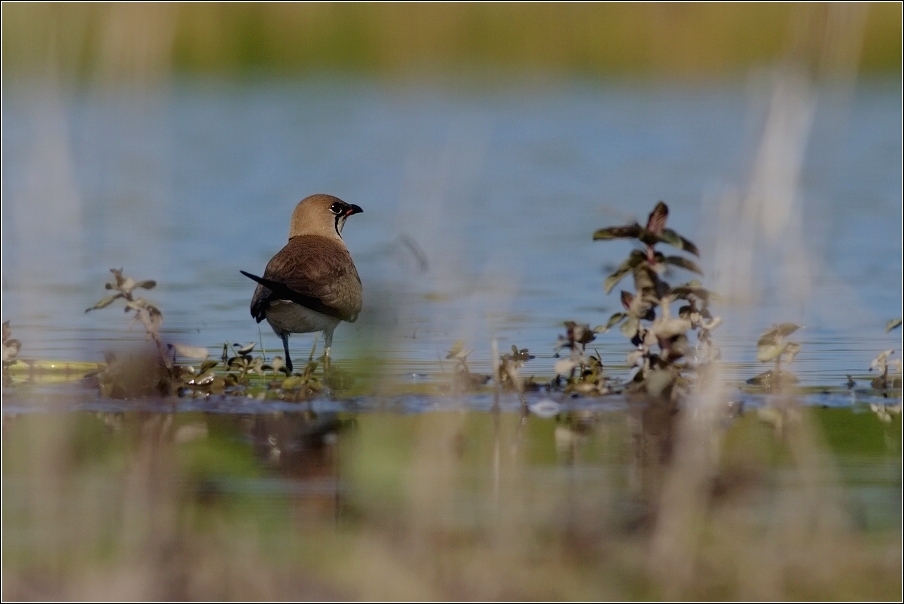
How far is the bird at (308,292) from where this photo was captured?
7.17 m

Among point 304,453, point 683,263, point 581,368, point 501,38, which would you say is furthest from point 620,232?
point 501,38

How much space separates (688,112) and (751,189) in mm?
19083

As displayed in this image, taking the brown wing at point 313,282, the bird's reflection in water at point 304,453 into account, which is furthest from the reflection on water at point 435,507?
the brown wing at point 313,282

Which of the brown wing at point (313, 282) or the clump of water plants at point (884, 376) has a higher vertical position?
the brown wing at point (313, 282)

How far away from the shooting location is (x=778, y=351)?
254 inches

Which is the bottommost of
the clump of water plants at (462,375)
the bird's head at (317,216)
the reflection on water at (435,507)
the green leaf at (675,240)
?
the reflection on water at (435,507)

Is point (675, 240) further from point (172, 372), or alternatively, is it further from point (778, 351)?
point (172, 372)

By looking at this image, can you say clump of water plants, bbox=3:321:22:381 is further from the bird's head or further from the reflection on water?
the bird's head

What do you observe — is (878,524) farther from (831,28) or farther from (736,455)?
(831,28)

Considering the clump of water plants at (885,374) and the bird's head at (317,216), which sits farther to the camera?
the bird's head at (317,216)

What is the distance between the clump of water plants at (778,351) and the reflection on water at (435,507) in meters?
0.42

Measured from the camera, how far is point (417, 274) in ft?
34.8

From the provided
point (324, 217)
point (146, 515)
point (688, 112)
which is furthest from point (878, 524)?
point (688, 112)

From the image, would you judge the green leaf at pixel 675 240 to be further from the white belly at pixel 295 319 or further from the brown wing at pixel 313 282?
the white belly at pixel 295 319
